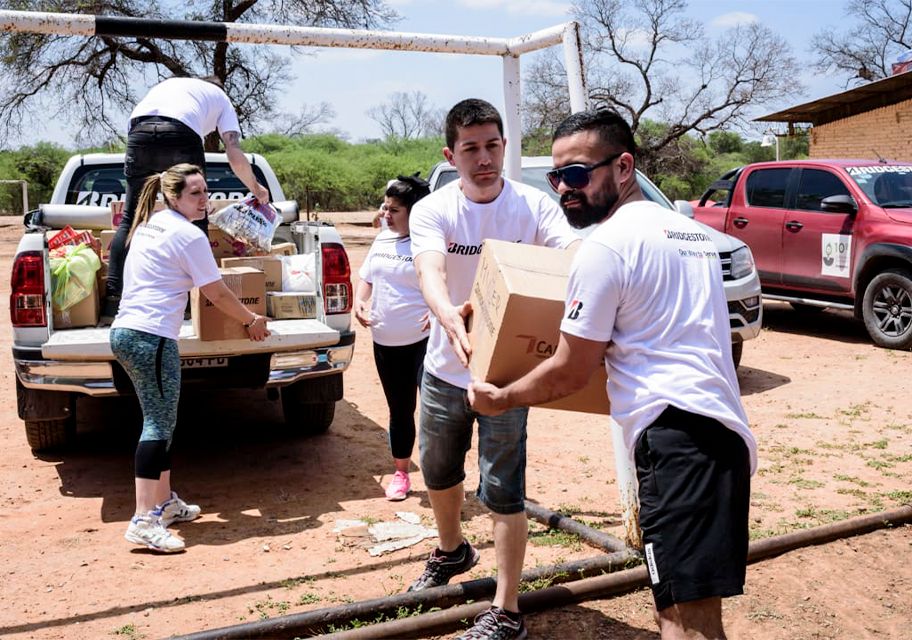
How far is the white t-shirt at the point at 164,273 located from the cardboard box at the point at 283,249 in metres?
1.74

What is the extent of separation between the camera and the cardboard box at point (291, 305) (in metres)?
6.39

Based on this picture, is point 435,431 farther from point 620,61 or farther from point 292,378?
point 620,61

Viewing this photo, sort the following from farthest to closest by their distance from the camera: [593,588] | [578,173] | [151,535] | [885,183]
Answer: [885,183] < [151,535] < [593,588] < [578,173]

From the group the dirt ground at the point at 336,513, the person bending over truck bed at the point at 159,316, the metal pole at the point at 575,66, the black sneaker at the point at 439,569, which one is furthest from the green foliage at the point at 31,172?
the black sneaker at the point at 439,569

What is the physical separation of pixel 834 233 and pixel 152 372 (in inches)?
329

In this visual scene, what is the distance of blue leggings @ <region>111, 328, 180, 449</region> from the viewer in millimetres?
4996

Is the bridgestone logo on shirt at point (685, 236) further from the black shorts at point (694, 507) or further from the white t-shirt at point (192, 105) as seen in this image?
the white t-shirt at point (192, 105)

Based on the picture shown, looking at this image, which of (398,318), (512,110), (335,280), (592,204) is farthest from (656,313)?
(335,280)

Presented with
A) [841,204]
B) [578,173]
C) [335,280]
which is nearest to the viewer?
[578,173]

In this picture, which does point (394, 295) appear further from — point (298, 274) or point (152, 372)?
point (152, 372)

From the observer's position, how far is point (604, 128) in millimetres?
2914

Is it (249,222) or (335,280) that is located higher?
(249,222)

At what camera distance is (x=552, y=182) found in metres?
2.94

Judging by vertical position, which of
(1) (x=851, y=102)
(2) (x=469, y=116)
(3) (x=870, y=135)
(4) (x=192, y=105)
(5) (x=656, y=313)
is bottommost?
(5) (x=656, y=313)
